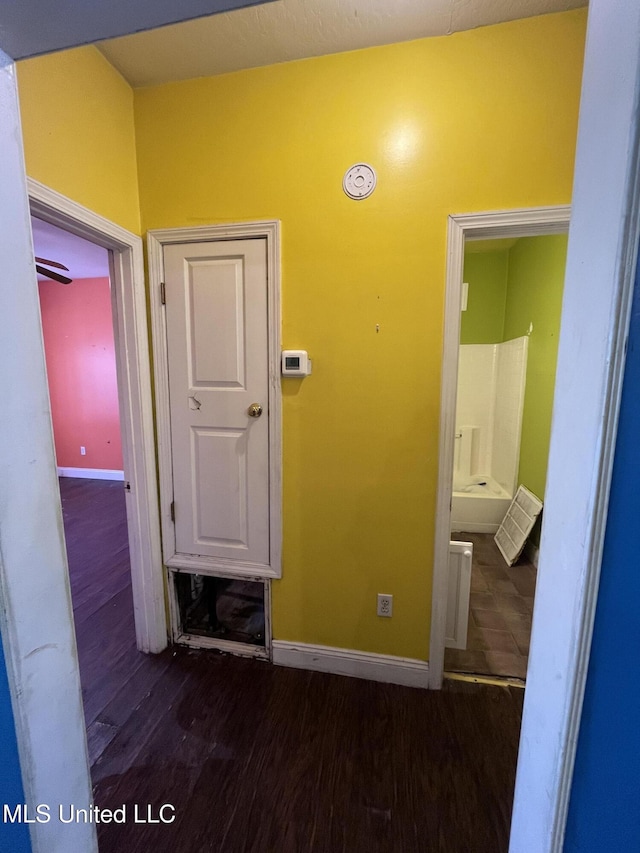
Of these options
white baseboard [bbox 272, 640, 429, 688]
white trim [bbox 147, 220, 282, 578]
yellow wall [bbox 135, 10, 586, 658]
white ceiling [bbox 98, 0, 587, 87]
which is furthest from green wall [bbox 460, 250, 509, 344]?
white baseboard [bbox 272, 640, 429, 688]

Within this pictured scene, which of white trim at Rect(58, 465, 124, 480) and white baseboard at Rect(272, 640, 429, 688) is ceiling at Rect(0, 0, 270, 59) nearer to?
white baseboard at Rect(272, 640, 429, 688)

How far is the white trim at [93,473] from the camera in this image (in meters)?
4.73

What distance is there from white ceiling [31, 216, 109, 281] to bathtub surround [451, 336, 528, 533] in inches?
141

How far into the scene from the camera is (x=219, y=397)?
163 cm

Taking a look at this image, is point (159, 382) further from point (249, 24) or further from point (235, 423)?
point (249, 24)

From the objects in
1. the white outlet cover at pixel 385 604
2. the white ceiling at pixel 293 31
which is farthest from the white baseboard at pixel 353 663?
the white ceiling at pixel 293 31

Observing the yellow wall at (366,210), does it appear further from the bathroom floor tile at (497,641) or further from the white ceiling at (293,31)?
the bathroom floor tile at (497,641)

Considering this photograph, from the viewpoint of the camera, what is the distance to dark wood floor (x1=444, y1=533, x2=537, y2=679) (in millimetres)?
1759

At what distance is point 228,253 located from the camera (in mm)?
1533

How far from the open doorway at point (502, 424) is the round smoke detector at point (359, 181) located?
74 cm

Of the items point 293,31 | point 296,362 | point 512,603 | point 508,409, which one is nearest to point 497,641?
point 512,603

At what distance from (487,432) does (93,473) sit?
513cm

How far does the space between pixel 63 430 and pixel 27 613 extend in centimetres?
508

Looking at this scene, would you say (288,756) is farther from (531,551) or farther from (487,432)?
(487,432)
